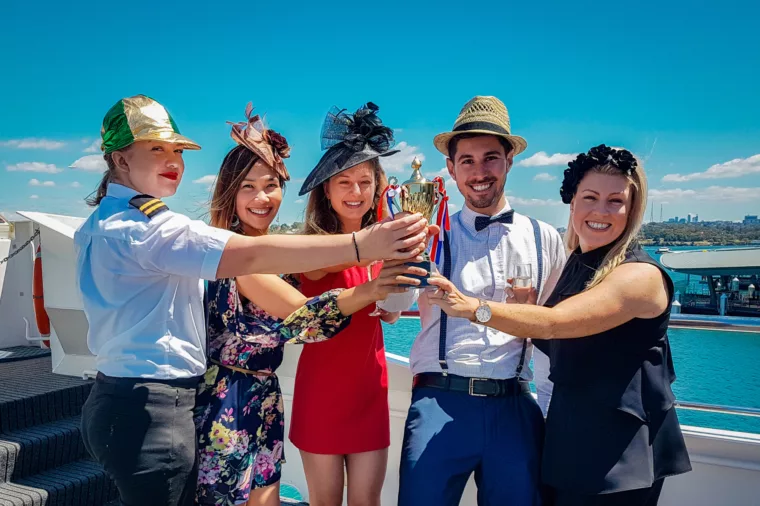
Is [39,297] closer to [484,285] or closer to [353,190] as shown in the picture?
[353,190]

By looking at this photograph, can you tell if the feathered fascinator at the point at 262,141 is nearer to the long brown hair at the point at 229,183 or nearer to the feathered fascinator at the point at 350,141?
the long brown hair at the point at 229,183

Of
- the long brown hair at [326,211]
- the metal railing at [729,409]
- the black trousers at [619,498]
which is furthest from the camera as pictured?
the metal railing at [729,409]

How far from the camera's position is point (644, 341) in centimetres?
161

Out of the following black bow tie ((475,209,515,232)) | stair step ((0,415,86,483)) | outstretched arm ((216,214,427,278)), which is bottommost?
stair step ((0,415,86,483))

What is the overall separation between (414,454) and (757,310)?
2294cm

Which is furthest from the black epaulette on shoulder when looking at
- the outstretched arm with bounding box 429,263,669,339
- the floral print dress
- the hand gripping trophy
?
the outstretched arm with bounding box 429,263,669,339

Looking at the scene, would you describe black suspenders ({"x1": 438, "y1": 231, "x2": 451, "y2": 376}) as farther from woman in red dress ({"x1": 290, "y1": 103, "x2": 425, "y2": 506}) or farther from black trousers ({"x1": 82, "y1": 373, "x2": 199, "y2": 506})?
black trousers ({"x1": 82, "y1": 373, "x2": 199, "y2": 506})

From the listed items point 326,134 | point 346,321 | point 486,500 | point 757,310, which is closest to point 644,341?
point 486,500

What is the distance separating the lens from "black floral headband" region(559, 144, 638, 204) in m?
1.69

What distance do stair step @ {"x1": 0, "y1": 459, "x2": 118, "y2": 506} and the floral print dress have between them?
1648 millimetres

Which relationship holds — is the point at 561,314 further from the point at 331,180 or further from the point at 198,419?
the point at 198,419

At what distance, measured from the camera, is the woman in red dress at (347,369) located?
6.44 feet

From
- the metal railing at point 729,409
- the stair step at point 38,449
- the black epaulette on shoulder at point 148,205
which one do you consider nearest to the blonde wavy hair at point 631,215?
the metal railing at point 729,409

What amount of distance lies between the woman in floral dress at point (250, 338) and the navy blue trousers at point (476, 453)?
474 millimetres
